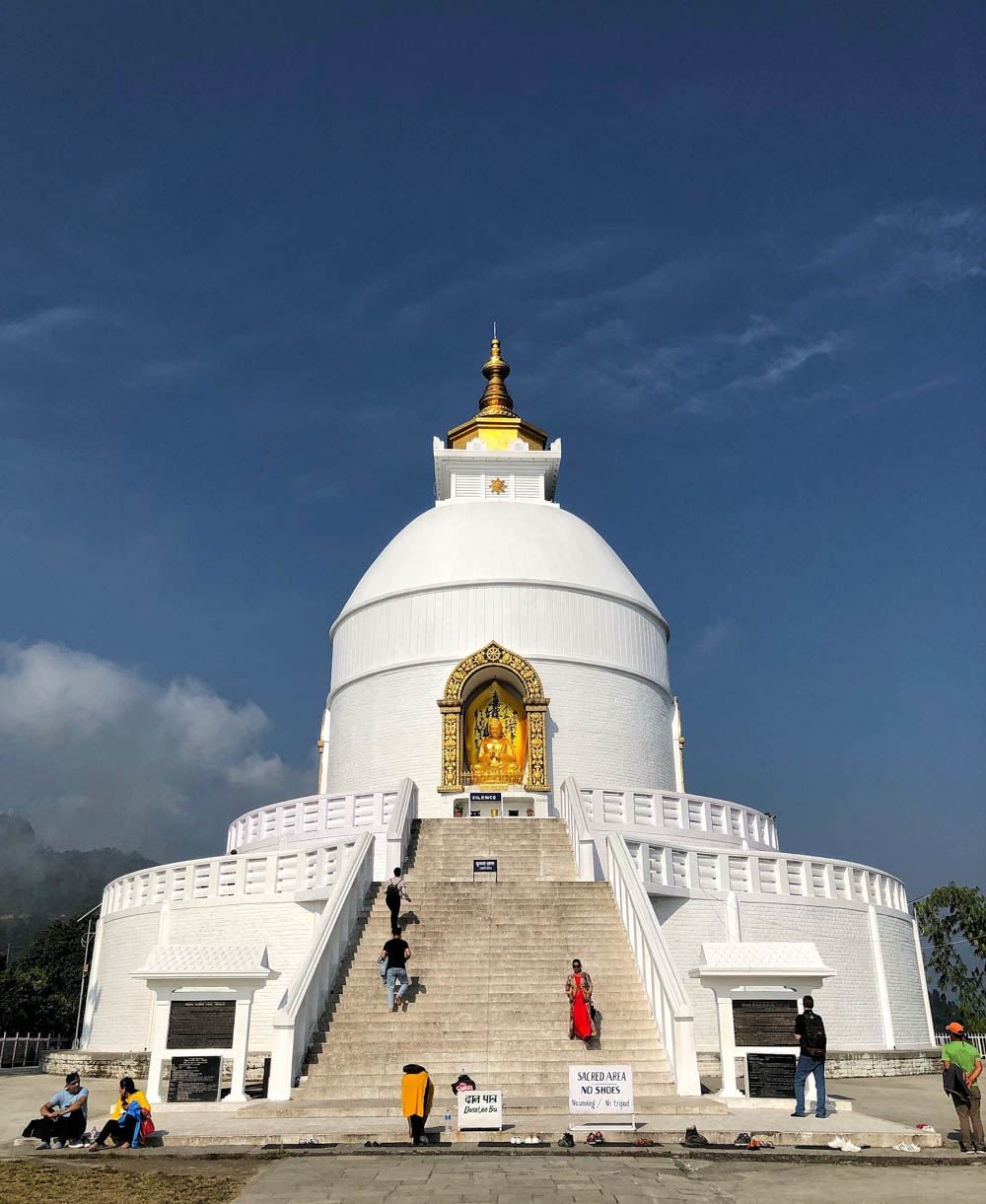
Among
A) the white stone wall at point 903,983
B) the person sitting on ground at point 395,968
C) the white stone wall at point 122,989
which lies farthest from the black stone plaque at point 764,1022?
the white stone wall at point 122,989

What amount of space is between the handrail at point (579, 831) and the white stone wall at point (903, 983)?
6242 mm

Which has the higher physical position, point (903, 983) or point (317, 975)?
point (903, 983)

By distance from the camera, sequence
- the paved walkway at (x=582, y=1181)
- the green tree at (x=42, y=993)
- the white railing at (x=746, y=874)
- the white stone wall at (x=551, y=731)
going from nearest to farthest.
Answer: the paved walkway at (x=582, y=1181) → the white railing at (x=746, y=874) → the white stone wall at (x=551, y=731) → the green tree at (x=42, y=993)

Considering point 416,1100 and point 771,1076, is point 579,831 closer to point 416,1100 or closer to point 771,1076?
point 771,1076

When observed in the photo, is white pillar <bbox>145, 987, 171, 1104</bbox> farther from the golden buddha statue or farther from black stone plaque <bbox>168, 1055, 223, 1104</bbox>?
the golden buddha statue

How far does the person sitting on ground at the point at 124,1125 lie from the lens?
9.73m

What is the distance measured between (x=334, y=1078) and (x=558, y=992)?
3.24m

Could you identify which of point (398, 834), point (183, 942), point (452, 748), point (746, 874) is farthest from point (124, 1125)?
point (452, 748)

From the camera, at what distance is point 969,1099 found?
9.68 m

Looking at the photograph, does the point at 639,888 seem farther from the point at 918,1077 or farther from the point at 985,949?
the point at 985,949

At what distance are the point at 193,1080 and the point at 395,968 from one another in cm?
286

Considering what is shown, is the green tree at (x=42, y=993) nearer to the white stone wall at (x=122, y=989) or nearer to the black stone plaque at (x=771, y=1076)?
the white stone wall at (x=122, y=989)

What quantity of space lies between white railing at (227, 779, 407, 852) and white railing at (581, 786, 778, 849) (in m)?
4.15

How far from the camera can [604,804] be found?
20969 millimetres
